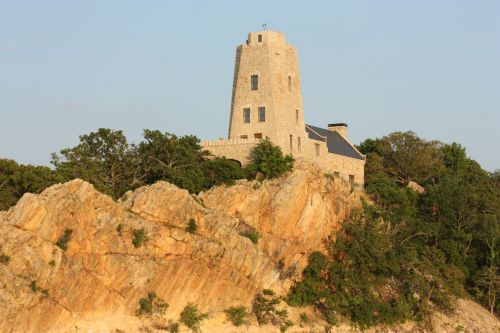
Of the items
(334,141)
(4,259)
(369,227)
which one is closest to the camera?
(4,259)

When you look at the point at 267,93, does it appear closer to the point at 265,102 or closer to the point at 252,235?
the point at 265,102

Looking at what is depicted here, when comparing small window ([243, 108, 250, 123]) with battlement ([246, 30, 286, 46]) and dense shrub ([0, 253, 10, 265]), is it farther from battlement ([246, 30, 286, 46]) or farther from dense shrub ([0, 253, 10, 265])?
dense shrub ([0, 253, 10, 265])

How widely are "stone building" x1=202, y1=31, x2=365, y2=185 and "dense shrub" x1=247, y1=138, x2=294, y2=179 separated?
1202 mm

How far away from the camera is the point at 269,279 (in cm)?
6538

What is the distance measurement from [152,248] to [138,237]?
110 cm

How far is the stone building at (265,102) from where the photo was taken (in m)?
70.2

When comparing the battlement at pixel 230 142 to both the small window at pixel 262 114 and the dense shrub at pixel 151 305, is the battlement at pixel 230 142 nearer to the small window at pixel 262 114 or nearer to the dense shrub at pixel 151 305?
the small window at pixel 262 114

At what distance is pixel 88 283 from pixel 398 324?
66.7 ft

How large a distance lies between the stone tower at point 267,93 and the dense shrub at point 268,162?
6.28 feet

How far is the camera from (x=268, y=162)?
6750 cm

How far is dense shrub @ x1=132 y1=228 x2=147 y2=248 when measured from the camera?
59.3 m

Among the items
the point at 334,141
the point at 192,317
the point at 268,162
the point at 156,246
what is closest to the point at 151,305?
the point at 192,317

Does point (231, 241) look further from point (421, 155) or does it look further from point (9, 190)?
point (421, 155)

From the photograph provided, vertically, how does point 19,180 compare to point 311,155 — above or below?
below
